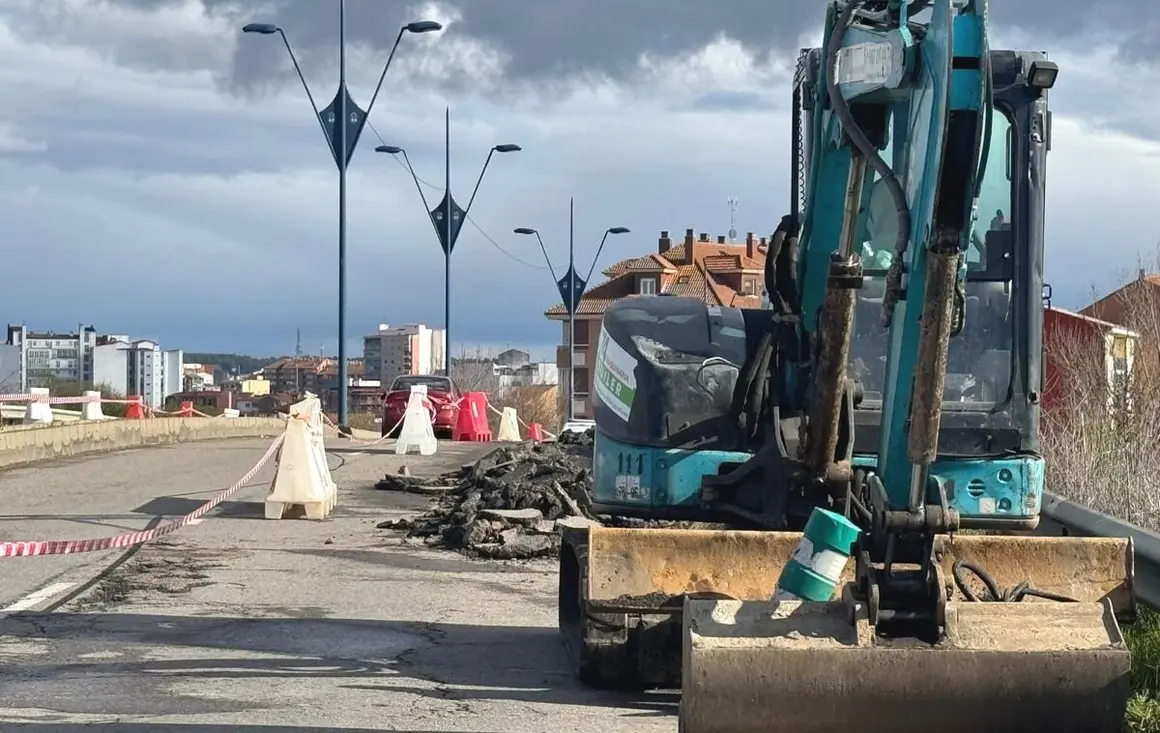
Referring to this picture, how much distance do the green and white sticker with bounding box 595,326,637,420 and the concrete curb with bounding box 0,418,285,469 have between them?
14.8m

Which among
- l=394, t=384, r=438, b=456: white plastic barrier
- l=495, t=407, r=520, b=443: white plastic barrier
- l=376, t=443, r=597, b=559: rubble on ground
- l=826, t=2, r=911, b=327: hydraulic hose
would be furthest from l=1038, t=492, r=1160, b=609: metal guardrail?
l=495, t=407, r=520, b=443: white plastic barrier

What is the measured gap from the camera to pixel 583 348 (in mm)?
105062

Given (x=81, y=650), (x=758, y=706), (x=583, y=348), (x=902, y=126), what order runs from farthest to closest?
(x=583, y=348)
(x=81, y=650)
(x=902, y=126)
(x=758, y=706)

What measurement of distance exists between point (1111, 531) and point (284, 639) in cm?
453

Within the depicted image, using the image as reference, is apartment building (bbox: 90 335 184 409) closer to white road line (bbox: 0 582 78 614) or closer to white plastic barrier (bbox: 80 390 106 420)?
white plastic barrier (bbox: 80 390 106 420)

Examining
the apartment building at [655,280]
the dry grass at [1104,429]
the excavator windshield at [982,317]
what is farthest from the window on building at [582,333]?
the excavator windshield at [982,317]

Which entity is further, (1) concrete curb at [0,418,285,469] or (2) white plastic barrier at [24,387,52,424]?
(2) white plastic barrier at [24,387,52,424]

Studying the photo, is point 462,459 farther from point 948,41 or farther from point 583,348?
point 583,348

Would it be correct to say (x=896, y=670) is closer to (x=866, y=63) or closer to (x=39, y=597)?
(x=866, y=63)

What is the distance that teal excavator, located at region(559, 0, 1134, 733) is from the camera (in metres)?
5.61

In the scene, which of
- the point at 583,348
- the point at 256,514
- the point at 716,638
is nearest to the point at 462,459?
the point at 256,514

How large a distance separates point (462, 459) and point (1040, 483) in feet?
60.0

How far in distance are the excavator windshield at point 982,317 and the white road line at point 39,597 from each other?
528 centimetres

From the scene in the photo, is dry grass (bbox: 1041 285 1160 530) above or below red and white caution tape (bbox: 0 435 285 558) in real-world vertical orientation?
above
